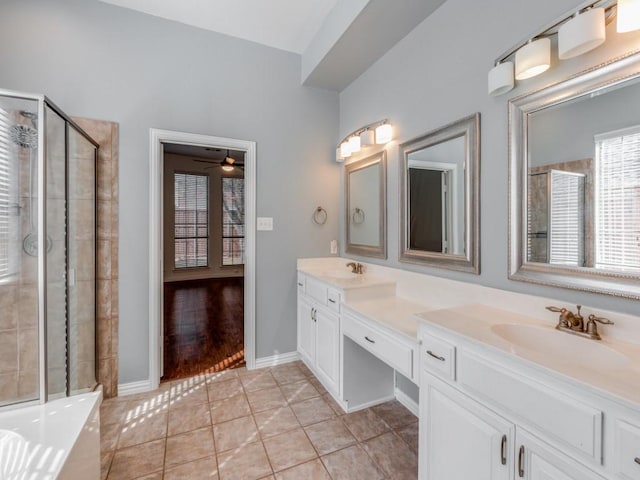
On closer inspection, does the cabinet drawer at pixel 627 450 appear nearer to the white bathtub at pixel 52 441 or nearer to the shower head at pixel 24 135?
the white bathtub at pixel 52 441

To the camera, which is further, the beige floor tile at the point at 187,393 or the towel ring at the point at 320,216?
the towel ring at the point at 320,216

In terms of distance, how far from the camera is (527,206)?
1.45m

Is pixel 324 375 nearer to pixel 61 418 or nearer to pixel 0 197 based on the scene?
pixel 61 418

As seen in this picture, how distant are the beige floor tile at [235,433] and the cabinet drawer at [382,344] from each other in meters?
0.87

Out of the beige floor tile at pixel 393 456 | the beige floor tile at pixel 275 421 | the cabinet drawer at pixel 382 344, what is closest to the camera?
the cabinet drawer at pixel 382 344

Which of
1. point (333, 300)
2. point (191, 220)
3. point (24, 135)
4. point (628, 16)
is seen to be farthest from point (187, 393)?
point (191, 220)

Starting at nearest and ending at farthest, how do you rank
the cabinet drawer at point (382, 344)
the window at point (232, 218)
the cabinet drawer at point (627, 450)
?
the cabinet drawer at point (627, 450)
the cabinet drawer at point (382, 344)
the window at point (232, 218)

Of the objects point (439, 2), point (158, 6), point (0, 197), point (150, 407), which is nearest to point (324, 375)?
point (150, 407)

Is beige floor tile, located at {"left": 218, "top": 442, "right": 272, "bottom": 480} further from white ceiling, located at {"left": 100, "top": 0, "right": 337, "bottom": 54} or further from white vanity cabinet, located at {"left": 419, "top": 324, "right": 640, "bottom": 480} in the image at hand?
white ceiling, located at {"left": 100, "top": 0, "right": 337, "bottom": 54}

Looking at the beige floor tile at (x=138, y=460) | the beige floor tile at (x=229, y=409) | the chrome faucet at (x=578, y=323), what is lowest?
the beige floor tile at (x=138, y=460)

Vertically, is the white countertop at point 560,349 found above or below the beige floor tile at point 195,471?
above

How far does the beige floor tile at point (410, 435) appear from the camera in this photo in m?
1.80

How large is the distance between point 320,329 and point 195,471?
46.2 inches

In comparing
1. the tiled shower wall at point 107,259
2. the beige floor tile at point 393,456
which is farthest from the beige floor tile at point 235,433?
the tiled shower wall at point 107,259
